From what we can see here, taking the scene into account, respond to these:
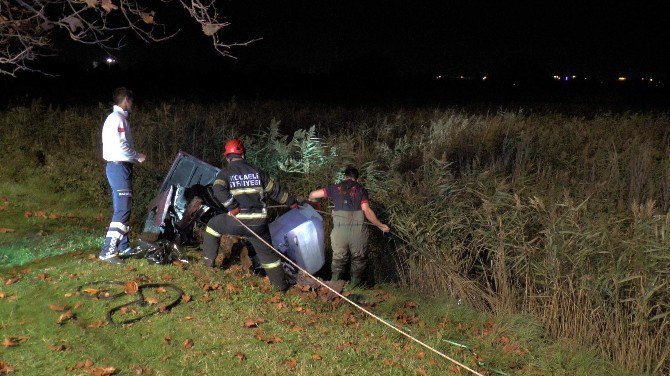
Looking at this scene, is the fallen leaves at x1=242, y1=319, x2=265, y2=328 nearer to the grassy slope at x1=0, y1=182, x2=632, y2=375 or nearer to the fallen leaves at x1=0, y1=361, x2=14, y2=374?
the grassy slope at x1=0, y1=182, x2=632, y2=375

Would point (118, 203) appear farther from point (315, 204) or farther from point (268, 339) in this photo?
point (268, 339)

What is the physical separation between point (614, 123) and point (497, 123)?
4.00 metres

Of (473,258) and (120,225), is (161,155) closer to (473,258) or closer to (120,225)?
(120,225)

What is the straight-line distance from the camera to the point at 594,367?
253 inches

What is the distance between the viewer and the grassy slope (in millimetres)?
5527

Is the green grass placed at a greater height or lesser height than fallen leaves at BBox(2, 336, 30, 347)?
lesser

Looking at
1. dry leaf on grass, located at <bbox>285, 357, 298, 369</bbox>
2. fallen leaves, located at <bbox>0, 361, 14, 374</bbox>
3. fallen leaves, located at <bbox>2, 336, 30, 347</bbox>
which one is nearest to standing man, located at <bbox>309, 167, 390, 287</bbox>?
dry leaf on grass, located at <bbox>285, 357, 298, 369</bbox>

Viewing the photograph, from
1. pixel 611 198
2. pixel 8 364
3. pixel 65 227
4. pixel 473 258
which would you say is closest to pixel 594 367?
pixel 473 258

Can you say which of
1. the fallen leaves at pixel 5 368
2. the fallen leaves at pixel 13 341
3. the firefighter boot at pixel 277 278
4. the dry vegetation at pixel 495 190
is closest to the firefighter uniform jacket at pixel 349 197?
the dry vegetation at pixel 495 190

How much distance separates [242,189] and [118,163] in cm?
152

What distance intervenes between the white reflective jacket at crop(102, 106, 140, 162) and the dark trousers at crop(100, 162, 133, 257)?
12cm

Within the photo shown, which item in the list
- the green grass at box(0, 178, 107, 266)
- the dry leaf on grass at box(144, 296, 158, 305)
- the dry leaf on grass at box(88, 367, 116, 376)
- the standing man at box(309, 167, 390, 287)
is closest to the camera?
the dry leaf on grass at box(88, 367, 116, 376)

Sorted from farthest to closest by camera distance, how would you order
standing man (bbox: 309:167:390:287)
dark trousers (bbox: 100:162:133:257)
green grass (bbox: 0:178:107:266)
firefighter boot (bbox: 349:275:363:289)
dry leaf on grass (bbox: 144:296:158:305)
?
green grass (bbox: 0:178:107:266)
firefighter boot (bbox: 349:275:363:289)
standing man (bbox: 309:167:390:287)
dark trousers (bbox: 100:162:133:257)
dry leaf on grass (bbox: 144:296:158:305)

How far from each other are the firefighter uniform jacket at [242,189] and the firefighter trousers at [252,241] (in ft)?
0.40
